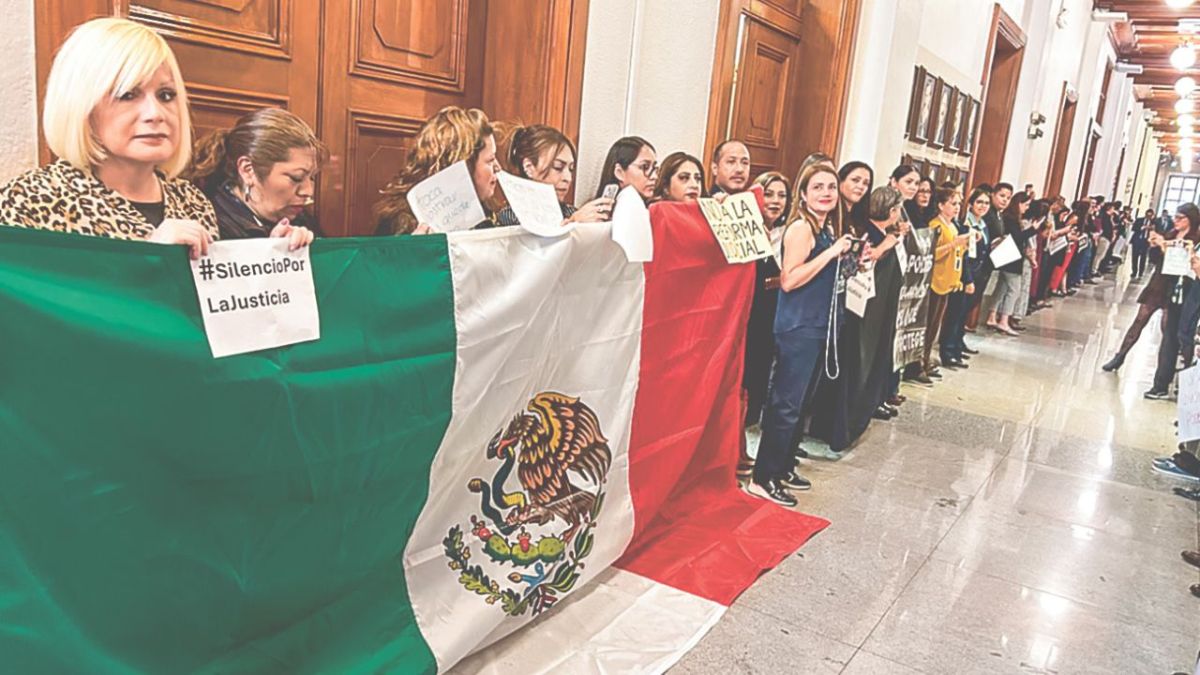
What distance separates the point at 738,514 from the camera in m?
3.62

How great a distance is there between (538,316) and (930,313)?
4.93 metres

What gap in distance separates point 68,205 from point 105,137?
0.47 feet

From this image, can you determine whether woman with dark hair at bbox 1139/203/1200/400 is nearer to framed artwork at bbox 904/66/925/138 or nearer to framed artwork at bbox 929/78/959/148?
framed artwork at bbox 929/78/959/148

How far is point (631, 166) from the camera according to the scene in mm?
3580

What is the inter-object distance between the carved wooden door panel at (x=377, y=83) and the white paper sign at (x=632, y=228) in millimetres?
971

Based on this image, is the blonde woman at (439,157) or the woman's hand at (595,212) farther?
the woman's hand at (595,212)

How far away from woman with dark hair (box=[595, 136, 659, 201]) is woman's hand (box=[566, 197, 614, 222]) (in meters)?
0.57

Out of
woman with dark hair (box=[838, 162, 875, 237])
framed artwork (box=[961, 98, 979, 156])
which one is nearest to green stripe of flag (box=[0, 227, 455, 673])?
woman with dark hair (box=[838, 162, 875, 237])

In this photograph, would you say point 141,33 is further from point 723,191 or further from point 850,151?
point 850,151

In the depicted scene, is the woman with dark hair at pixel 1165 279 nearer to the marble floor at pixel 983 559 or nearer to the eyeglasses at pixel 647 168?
the marble floor at pixel 983 559

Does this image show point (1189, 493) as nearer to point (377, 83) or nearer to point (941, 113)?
point (941, 113)

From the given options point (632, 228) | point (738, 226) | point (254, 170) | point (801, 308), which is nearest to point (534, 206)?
point (632, 228)

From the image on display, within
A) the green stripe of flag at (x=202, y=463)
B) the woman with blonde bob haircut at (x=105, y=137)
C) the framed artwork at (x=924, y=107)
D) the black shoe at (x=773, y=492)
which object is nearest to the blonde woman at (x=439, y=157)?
the green stripe of flag at (x=202, y=463)

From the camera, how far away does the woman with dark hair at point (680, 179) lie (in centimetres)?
376
